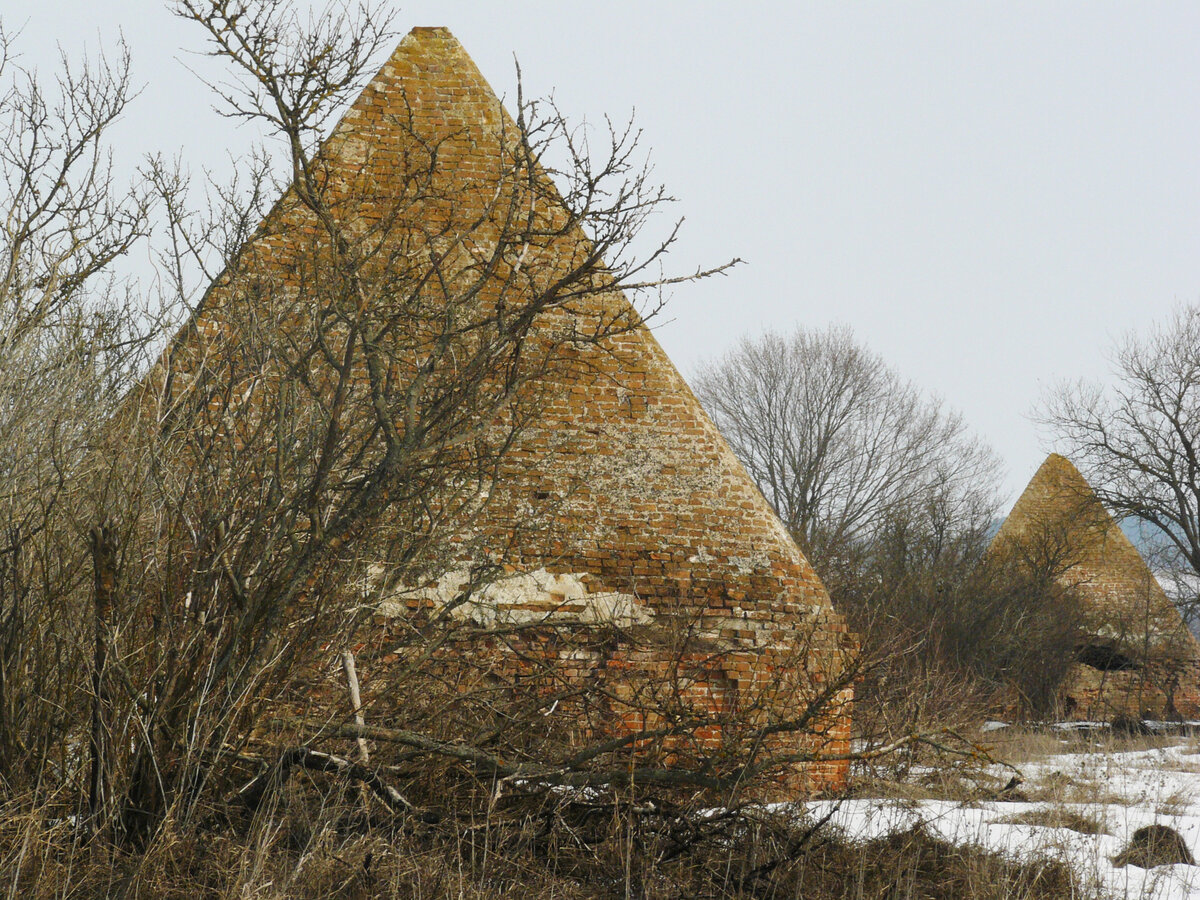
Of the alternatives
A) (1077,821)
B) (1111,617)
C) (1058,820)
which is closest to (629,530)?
(1058,820)

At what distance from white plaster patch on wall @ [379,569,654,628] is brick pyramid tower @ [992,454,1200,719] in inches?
584

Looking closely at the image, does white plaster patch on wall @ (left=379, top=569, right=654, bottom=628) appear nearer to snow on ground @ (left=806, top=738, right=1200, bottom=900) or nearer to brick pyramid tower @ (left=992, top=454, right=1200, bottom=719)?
snow on ground @ (left=806, top=738, right=1200, bottom=900)

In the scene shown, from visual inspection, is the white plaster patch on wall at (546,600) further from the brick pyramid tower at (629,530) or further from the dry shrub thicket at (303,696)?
the dry shrub thicket at (303,696)

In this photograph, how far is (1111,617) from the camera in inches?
809

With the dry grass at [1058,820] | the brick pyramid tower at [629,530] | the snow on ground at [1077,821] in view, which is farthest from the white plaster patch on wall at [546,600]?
the dry grass at [1058,820]

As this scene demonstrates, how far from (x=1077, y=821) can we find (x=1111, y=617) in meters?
15.9

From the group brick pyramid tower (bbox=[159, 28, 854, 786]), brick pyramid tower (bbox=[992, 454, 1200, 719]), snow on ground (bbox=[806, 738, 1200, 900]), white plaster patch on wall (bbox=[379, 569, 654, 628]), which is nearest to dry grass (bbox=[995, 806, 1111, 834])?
snow on ground (bbox=[806, 738, 1200, 900])

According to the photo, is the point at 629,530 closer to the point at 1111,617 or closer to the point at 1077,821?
the point at 1077,821

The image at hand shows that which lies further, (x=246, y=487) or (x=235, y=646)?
(x=246, y=487)

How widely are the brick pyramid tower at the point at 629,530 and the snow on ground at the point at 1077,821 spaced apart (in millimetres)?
1188

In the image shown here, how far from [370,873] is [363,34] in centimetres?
382

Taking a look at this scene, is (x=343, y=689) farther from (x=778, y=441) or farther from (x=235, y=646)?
(x=778, y=441)

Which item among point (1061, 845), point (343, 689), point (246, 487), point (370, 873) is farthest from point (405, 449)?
point (1061, 845)

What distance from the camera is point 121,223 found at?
12961 mm
